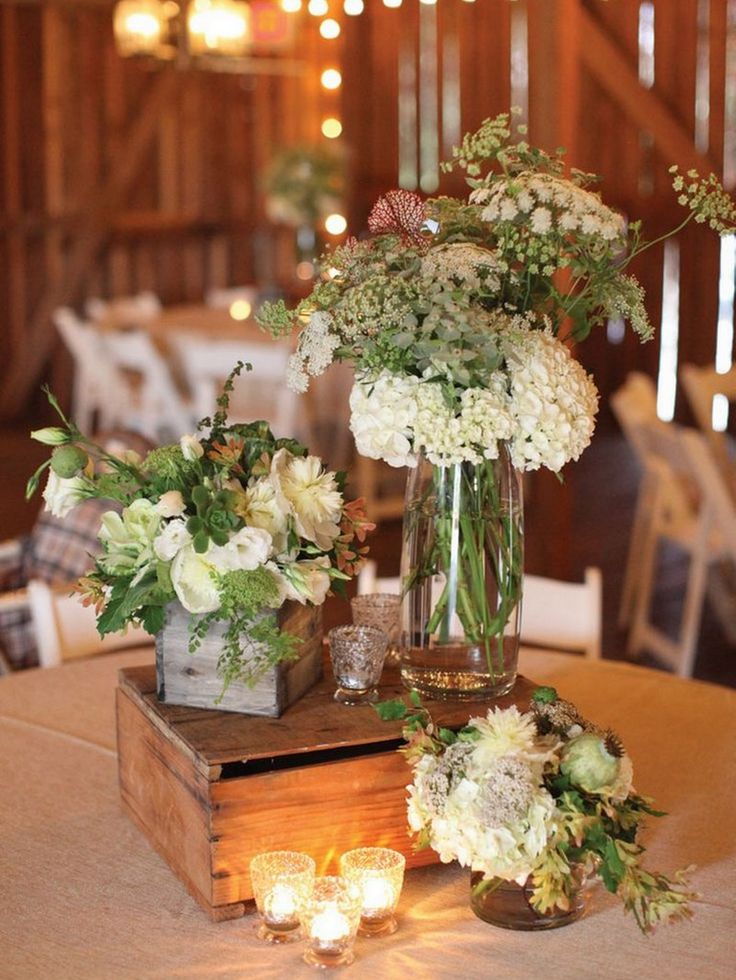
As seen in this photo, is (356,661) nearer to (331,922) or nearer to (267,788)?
(267,788)

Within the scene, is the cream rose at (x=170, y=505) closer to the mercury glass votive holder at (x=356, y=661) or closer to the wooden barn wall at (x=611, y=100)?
the mercury glass votive holder at (x=356, y=661)

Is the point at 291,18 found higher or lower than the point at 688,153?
higher

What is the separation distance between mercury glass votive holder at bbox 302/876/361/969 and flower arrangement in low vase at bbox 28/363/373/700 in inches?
11.0

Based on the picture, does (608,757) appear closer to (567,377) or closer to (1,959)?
(567,377)

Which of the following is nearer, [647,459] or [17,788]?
[17,788]

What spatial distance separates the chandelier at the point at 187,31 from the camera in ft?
23.2

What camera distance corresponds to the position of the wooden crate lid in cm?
155

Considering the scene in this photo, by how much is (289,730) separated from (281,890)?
A: 201mm

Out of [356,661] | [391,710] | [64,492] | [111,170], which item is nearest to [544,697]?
[391,710]

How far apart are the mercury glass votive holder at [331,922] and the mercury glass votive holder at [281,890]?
24 millimetres

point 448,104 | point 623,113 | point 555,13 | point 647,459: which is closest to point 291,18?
point 448,104

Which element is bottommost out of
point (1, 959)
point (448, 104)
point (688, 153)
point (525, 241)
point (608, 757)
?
point (1, 959)

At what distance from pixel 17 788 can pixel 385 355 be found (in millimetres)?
800

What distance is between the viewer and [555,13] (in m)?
4.96
